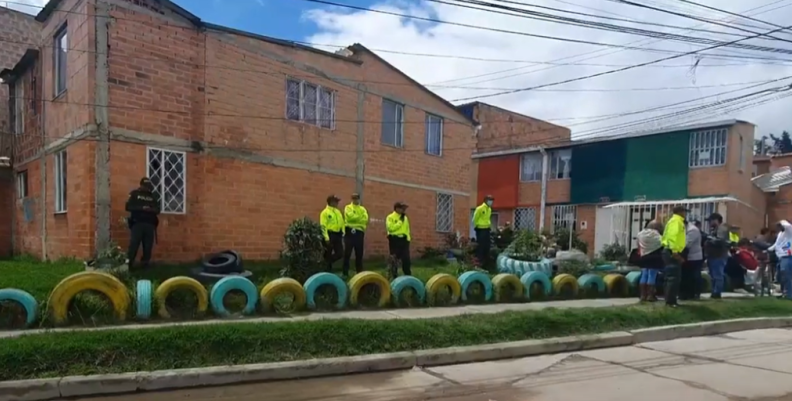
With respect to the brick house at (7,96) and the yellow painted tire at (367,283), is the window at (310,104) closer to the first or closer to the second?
the yellow painted tire at (367,283)

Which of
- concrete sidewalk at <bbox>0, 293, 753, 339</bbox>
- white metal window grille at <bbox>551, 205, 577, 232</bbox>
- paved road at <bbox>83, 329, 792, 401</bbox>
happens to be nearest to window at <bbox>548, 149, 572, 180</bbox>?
white metal window grille at <bbox>551, 205, 577, 232</bbox>

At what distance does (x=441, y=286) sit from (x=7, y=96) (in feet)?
48.2

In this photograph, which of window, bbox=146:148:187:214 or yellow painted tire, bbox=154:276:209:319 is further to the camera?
window, bbox=146:148:187:214

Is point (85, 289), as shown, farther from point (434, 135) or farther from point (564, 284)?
point (434, 135)

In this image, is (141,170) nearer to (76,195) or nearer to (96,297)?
(76,195)

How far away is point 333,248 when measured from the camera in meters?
10.7

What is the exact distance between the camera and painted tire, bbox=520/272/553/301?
10336 mm

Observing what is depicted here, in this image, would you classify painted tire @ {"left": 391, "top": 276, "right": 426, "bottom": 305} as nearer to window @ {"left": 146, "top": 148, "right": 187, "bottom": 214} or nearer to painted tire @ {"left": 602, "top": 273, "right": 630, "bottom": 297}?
painted tire @ {"left": 602, "top": 273, "right": 630, "bottom": 297}

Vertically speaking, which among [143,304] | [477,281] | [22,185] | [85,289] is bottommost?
[477,281]

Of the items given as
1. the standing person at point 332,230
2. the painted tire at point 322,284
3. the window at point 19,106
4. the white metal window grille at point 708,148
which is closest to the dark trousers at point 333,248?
the standing person at point 332,230

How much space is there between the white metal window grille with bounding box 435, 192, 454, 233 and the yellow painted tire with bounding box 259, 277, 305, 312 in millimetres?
10517

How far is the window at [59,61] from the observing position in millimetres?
11659

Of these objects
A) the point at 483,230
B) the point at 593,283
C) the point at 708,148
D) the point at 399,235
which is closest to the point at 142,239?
the point at 399,235

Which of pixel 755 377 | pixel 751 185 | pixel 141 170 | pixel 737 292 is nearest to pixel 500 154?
pixel 751 185
